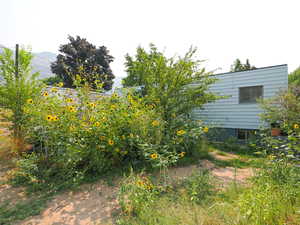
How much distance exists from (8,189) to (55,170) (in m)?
0.66

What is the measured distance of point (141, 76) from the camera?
4.92m

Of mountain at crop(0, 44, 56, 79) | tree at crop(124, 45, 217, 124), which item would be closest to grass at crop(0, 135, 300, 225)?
tree at crop(124, 45, 217, 124)

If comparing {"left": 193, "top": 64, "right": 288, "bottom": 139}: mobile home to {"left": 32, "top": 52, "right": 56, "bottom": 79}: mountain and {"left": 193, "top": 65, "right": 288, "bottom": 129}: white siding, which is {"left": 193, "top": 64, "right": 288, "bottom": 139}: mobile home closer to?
{"left": 193, "top": 65, "right": 288, "bottom": 129}: white siding

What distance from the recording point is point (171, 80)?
14.5 ft

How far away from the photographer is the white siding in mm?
5961

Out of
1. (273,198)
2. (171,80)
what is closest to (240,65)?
(171,80)

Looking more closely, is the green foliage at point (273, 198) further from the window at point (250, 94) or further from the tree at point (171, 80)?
the window at point (250, 94)

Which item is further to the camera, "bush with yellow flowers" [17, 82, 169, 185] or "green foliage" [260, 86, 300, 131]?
"green foliage" [260, 86, 300, 131]

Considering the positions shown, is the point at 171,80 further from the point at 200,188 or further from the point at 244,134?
the point at 244,134

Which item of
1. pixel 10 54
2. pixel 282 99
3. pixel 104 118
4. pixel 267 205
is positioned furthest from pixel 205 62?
pixel 10 54

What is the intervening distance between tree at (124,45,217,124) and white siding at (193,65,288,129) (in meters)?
1.91

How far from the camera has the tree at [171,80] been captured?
4379mm

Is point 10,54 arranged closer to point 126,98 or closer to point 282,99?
point 126,98

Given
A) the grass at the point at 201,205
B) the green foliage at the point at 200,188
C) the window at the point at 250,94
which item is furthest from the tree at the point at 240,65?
the grass at the point at 201,205
